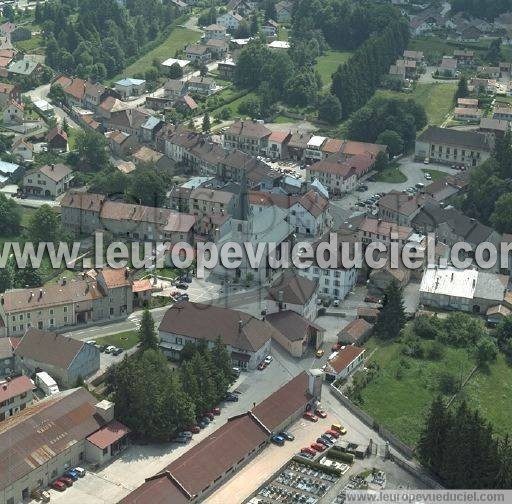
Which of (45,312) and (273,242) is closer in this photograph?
(45,312)

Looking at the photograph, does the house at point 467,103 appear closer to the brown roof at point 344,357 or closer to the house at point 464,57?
the house at point 464,57

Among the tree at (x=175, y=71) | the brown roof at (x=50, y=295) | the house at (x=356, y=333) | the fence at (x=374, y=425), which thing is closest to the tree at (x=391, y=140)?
the tree at (x=175, y=71)

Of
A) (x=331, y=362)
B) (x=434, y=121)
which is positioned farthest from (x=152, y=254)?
(x=434, y=121)

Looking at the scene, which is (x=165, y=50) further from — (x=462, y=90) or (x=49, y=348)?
(x=49, y=348)

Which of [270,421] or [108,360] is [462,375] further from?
[108,360]

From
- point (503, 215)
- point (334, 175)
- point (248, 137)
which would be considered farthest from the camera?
point (248, 137)

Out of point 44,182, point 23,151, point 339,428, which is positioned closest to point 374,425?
point 339,428

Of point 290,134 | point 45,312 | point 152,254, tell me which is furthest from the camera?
point 290,134
